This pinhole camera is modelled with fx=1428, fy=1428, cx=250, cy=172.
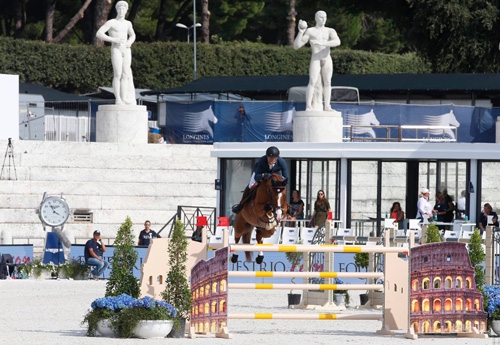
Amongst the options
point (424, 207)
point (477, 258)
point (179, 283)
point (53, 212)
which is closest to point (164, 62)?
point (53, 212)

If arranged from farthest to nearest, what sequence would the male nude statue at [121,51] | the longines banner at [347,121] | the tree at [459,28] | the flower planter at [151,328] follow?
the tree at [459,28] < the male nude statue at [121,51] < the longines banner at [347,121] < the flower planter at [151,328]

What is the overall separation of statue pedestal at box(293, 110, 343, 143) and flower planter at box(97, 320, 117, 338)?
1878cm

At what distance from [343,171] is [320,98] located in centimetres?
412

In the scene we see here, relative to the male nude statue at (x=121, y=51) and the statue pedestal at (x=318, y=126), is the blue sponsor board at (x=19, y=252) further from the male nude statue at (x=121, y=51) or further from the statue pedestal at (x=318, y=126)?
the male nude statue at (x=121, y=51)

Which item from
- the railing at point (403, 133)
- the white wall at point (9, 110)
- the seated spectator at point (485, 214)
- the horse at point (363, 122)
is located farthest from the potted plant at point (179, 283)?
the white wall at point (9, 110)

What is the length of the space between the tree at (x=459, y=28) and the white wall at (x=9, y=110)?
1381cm

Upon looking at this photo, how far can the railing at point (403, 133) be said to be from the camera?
33.4 m

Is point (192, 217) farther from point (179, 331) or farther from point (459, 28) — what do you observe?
point (179, 331)

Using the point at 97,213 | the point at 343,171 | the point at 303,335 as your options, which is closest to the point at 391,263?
the point at 303,335

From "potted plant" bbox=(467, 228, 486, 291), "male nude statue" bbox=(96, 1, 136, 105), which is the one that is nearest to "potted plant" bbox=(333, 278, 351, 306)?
"potted plant" bbox=(467, 228, 486, 291)

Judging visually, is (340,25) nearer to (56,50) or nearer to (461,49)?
(56,50)

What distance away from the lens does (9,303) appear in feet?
70.0

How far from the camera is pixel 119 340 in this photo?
51.7 feet

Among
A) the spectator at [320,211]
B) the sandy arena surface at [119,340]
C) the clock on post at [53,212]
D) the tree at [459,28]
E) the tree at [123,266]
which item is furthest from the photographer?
the tree at [459,28]
